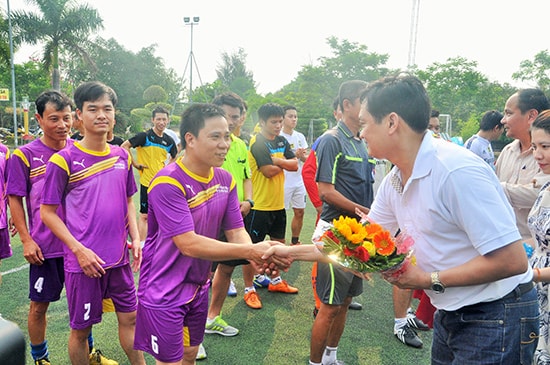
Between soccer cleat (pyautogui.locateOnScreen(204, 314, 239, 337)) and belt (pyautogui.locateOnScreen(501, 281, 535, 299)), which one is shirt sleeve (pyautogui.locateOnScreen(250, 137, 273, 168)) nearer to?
soccer cleat (pyautogui.locateOnScreen(204, 314, 239, 337))

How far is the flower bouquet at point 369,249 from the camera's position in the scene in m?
1.72

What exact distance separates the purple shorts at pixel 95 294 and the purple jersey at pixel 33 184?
1.64 ft

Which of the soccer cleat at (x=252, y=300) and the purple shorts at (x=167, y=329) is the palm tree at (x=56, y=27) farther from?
the purple shorts at (x=167, y=329)

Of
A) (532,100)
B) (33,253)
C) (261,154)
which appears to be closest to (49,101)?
(33,253)

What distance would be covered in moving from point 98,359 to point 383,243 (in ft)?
9.17

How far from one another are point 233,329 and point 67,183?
6.97 ft

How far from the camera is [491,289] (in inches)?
70.0

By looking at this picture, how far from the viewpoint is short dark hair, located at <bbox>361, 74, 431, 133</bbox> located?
1811mm

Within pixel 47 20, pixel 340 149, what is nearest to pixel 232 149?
pixel 340 149

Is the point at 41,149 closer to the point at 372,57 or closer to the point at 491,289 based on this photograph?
the point at 491,289

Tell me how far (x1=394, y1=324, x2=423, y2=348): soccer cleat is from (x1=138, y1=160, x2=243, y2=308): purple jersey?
2.34 meters

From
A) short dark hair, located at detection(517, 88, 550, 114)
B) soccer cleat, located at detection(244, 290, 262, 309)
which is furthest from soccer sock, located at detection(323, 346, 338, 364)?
short dark hair, located at detection(517, 88, 550, 114)

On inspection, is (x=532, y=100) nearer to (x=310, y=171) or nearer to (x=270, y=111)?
(x=310, y=171)

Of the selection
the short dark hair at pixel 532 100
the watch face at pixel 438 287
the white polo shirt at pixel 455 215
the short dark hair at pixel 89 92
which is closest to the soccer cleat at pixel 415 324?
the short dark hair at pixel 532 100
